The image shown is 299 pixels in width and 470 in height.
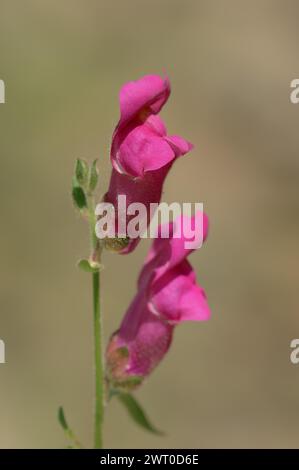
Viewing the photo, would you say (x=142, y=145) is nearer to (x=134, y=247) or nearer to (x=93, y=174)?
(x=93, y=174)

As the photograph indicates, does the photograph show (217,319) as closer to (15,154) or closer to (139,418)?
(15,154)

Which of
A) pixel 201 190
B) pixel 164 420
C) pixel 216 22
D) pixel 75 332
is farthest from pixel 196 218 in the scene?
pixel 216 22

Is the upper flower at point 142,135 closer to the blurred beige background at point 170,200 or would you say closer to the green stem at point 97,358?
the green stem at point 97,358

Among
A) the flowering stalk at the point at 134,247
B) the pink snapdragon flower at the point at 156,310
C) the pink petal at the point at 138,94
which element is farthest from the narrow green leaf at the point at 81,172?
the pink snapdragon flower at the point at 156,310
